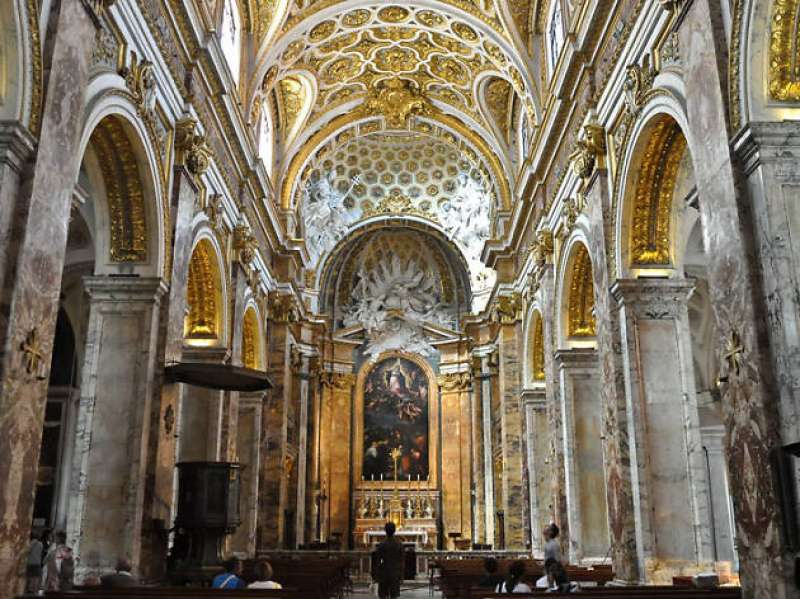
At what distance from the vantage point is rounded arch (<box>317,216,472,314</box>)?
92.0 feet

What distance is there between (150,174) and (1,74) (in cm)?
403

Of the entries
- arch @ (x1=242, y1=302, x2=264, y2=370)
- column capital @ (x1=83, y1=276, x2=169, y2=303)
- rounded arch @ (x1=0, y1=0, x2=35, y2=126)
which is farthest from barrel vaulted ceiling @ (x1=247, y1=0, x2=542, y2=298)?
rounded arch @ (x1=0, y1=0, x2=35, y2=126)

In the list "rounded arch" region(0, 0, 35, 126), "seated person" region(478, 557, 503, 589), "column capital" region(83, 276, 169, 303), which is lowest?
"seated person" region(478, 557, 503, 589)

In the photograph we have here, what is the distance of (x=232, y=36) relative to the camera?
16.8 meters

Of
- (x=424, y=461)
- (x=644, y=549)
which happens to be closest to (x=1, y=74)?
(x=644, y=549)

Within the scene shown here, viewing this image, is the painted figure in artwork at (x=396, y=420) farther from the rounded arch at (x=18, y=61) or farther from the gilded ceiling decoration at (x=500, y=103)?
the rounded arch at (x=18, y=61)

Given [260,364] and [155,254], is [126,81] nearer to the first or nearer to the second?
[155,254]

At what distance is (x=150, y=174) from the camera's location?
1138 cm

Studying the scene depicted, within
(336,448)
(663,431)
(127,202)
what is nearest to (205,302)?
(127,202)

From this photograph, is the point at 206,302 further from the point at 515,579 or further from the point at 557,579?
the point at 557,579

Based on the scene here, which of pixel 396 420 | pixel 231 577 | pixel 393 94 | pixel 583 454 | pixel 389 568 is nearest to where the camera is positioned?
pixel 231 577

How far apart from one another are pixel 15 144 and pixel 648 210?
26.2ft

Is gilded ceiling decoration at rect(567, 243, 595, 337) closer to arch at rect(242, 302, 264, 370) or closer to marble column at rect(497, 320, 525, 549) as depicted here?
marble column at rect(497, 320, 525, 549)

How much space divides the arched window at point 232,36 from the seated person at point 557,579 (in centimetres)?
1163
